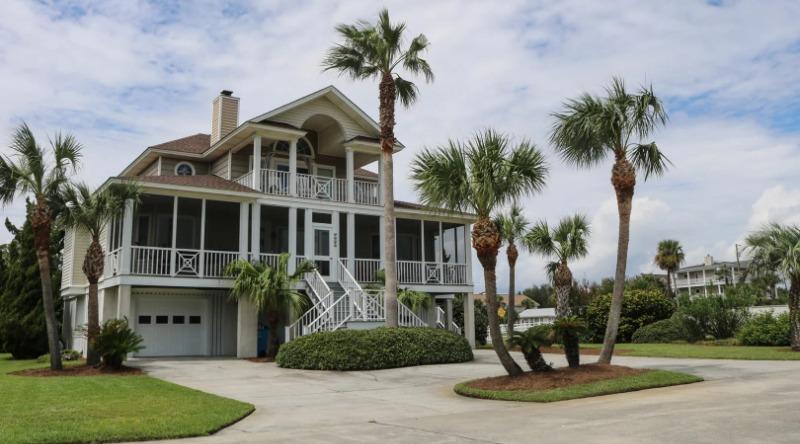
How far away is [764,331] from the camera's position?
2439cm

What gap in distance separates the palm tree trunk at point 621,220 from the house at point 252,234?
8099 millimetres

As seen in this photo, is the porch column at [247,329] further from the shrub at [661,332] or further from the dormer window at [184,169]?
the shrub at [661,332]

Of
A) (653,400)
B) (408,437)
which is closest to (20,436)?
(408,437)

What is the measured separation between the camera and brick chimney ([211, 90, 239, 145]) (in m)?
27.8

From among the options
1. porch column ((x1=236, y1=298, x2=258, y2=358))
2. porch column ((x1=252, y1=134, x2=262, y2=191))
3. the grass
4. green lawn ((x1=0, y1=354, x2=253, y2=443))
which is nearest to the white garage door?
porch column ((x1=236, y1=298, x2=258, y2=358))

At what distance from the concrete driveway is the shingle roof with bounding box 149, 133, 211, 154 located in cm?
1332

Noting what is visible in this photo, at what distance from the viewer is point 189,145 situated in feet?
93.1

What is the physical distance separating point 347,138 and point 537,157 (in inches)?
542

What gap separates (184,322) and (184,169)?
7062mm

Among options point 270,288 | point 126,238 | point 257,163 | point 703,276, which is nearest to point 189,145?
point 257,163

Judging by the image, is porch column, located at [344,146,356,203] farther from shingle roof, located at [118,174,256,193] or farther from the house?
shingle roof, located at [118,174,256,193]

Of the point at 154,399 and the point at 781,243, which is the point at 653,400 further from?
the point at 781,243

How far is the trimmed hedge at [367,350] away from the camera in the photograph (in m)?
17.1

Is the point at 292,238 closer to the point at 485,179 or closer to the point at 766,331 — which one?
the point at 485,179
